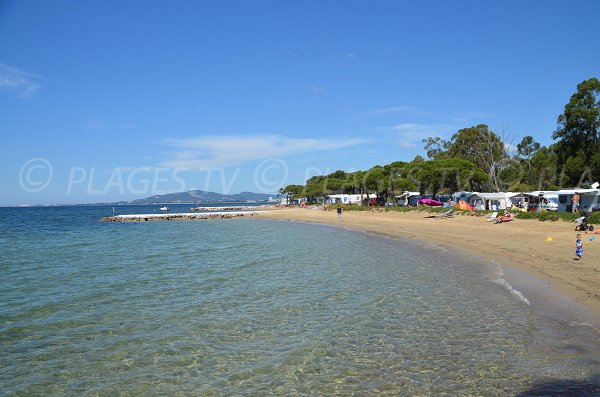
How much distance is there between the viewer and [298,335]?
29.9 feet

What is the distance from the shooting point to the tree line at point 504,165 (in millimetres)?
47406

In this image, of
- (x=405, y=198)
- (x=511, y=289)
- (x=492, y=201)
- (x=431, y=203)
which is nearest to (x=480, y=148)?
(x=405, y=198)

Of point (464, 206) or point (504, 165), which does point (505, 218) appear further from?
point (504, 165)

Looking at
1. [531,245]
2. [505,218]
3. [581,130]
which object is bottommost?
[531,245]

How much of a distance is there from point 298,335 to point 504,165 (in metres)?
77.9

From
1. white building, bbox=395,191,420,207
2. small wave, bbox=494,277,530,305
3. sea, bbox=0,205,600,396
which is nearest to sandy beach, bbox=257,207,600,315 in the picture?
sea, bbox=0,205,600,396

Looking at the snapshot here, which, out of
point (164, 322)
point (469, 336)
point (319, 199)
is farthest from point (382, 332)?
point (319, 199)

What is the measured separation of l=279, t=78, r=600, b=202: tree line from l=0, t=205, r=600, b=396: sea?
134 feet

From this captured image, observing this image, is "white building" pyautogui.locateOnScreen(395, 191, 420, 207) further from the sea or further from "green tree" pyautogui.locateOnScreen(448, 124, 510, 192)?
the sea

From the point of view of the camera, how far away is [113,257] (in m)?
23.5

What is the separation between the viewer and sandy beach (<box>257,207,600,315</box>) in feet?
41.3

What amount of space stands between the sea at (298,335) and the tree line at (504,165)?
4088 centimetres

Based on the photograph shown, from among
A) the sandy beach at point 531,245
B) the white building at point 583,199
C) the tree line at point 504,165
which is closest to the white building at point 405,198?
the tree line at point 504,165

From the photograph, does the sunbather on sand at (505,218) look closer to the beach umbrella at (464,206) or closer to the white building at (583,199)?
the white building at (583,199)
